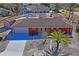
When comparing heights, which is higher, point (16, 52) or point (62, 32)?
point (62, 32)

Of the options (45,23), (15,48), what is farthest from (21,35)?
(45,23)

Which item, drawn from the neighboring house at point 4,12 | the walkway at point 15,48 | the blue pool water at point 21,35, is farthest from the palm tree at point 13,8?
the walkway at point 15,48

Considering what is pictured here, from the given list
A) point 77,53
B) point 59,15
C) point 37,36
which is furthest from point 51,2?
point 77,53

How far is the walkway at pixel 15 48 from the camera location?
10.1ft

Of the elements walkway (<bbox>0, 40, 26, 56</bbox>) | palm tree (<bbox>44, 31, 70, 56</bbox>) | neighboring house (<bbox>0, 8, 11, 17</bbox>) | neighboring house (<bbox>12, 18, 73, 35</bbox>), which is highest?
neighboring house (<bbox>0, 8, 11, 17</bbox>)

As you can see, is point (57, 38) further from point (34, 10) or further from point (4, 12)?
point (4, 12)

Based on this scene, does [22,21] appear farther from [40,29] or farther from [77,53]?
[77,53]

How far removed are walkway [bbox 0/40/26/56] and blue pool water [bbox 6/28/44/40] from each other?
0.13ft

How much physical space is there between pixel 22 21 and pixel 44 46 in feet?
1.11

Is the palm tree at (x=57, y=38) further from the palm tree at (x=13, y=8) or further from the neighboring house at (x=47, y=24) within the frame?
the palm tree at (x=13, y=8)

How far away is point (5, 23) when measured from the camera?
3.08m

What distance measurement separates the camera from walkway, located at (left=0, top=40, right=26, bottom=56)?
3.09m

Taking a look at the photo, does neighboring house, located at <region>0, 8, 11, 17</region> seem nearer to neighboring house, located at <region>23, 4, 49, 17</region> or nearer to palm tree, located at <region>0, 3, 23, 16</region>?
palm tree, located at <region>0, 3, 23, 16</region>

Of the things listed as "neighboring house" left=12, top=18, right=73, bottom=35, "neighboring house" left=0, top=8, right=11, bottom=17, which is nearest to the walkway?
"neighboring house" left=12, top=18, right=73, bottom=35
